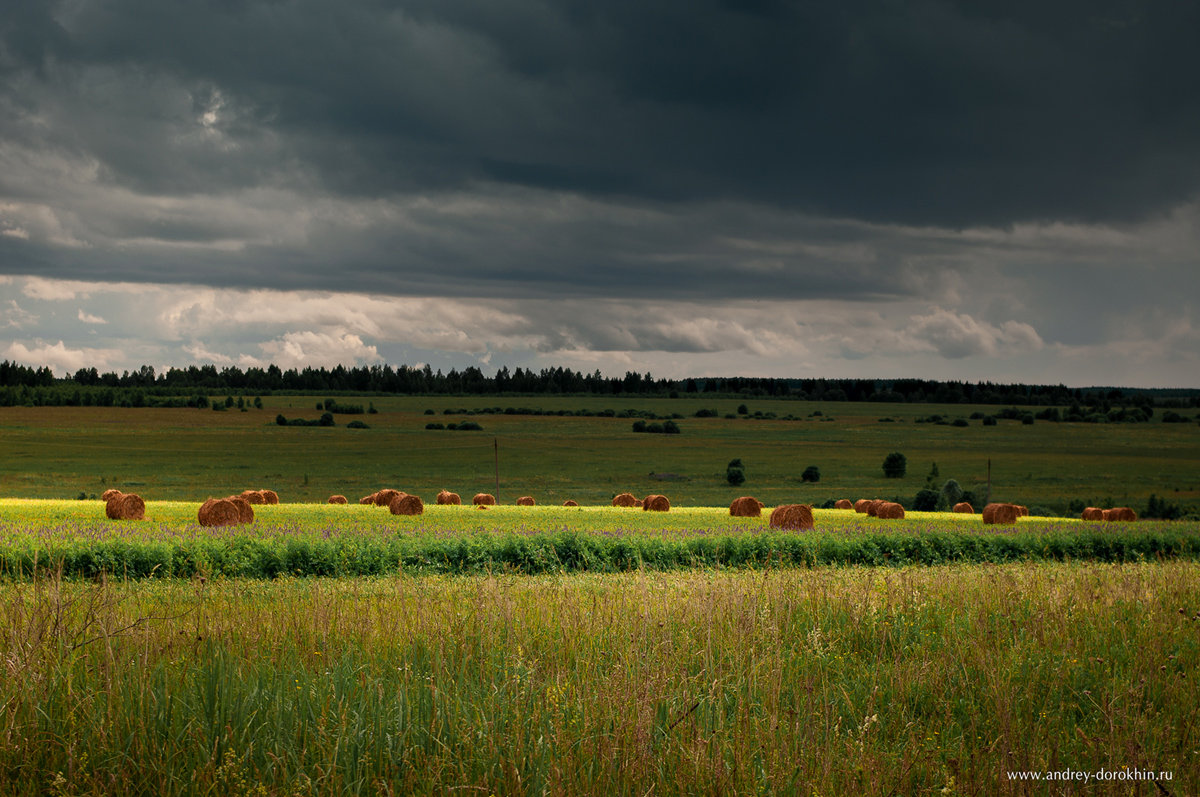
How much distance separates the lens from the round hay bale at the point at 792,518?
91.5 ft

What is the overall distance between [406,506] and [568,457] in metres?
61.4

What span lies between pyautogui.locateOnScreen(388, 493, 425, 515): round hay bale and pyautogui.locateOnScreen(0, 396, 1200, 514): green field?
85.8ft

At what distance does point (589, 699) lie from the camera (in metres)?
6.04

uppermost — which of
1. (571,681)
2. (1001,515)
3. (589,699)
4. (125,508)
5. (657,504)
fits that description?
(589,699)

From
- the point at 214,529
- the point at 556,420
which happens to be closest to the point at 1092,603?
the point at 214,529

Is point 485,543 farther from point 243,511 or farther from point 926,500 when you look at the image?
point 926,500

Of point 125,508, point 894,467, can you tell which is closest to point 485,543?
point 125,508

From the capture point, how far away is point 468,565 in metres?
19.7

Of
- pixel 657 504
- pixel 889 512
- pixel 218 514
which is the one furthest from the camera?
pixel 657 504

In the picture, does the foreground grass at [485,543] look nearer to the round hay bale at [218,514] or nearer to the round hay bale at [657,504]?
the round hay bale at [218,514]

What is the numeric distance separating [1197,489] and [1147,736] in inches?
3484

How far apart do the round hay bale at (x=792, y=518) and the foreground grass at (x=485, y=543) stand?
2.28 feet

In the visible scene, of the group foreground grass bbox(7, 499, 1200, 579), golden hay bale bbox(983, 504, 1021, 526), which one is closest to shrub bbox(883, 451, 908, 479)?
golden hay bale bbox(983, 504, 1021, 526)

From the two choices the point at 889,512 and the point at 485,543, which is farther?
the point at 889,512
